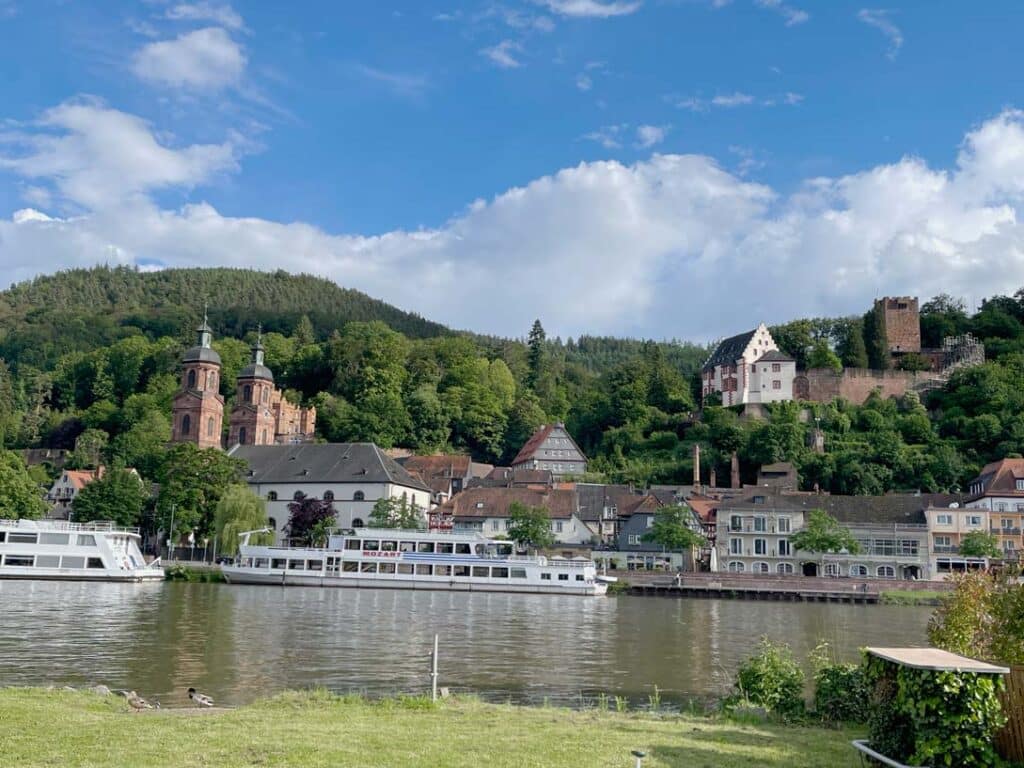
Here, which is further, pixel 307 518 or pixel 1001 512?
pixel 307 518

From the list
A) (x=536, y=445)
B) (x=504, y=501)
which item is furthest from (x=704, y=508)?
(x=536, y=445)

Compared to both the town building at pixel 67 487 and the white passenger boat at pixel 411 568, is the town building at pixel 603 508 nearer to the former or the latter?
the white passenger boat at pixel 411 568

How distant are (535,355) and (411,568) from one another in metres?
73.4

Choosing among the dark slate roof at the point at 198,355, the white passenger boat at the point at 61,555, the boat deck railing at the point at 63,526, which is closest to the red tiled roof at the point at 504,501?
the white passenger boat at the point at 61,555

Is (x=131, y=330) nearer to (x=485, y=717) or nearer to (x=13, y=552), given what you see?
(x=13, y=552)

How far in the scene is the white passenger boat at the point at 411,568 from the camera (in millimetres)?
60344

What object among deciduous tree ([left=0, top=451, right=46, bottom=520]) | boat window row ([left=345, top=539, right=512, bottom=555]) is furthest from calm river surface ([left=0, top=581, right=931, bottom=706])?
deciduous tree ([left=0, top=451, right=46, bottom=520])

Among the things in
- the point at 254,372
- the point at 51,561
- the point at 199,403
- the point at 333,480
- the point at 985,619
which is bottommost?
the point at 51,561

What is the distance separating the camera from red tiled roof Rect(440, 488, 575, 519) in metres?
76.2

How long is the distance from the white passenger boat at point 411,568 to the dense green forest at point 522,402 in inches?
537

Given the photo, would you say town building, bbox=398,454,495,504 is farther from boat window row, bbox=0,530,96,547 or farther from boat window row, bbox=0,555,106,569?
boat window row, bbox=0,555,106,569

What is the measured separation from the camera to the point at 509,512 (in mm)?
75812

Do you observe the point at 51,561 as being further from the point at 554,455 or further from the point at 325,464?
the point at 554,455

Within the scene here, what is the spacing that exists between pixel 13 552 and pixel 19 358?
3600 inches
